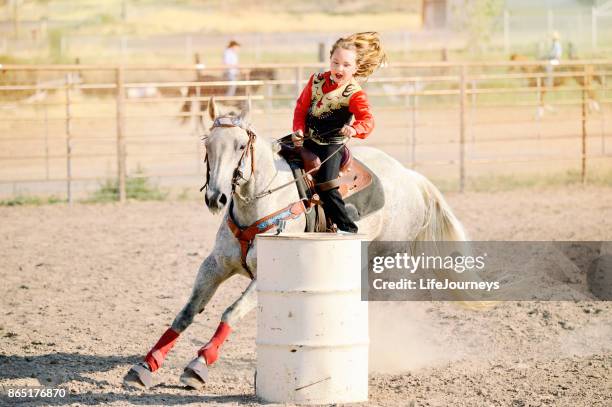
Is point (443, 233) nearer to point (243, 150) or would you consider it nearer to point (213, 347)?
point (243, 150)

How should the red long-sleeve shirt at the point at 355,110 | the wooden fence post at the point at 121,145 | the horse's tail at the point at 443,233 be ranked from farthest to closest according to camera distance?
the wooden fence post at the point at 121,145 → the horse's tail at the point at 443,233 → the red long-sleeve shirt at the point at 355,110

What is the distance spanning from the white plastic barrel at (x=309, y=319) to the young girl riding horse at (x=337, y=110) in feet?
3.44

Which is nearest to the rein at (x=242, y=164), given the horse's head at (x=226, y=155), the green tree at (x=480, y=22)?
the horse's head at (x=226, y=155)

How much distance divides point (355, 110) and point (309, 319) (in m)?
1.49

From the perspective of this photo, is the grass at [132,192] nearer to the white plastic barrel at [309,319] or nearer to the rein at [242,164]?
the rein at [242,164]

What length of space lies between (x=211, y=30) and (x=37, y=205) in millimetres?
39572

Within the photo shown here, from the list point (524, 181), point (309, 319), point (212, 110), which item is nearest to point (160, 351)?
point (309, 319)

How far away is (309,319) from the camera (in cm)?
498

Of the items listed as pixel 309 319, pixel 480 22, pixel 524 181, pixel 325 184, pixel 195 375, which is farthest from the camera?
pixel 480 22

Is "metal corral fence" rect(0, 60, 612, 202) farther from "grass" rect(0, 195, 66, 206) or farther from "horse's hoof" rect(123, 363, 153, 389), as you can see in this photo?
"horse's hoof" rect(123, 363, 153, 389)

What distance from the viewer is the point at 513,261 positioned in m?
9.09

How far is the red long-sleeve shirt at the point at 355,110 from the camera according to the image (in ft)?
19.3

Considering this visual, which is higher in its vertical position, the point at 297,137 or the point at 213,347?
the point at 297,137

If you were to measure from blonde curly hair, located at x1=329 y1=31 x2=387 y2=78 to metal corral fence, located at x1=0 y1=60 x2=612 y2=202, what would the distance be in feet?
18.4
